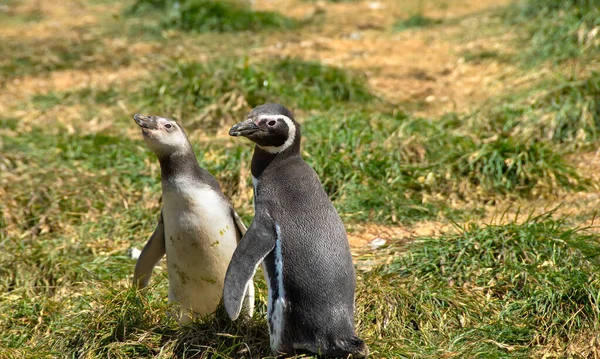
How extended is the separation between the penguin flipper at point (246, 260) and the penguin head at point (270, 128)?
32cm

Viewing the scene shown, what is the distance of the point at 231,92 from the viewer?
6832mm

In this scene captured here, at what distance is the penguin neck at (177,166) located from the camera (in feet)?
12.5

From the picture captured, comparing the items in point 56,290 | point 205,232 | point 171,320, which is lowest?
point 56,290

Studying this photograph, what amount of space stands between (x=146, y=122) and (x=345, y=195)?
6.30 ft

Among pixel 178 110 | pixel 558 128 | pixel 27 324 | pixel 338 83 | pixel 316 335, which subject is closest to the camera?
pixel 316 335

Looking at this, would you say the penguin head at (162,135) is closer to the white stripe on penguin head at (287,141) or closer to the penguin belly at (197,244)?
the penguin belly at (197,244)

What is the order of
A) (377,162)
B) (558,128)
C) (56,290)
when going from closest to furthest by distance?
1. (56,290)
2. (377,162)
3. (558,128)

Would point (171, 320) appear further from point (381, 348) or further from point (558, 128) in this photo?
point (558, 128)

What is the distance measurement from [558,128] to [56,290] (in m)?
3.78

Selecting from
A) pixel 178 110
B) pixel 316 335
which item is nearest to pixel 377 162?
pixel 178 110

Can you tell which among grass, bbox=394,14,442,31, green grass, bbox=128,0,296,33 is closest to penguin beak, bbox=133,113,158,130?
green grass, bbox=128,0,296,33

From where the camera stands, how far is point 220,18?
33.2 ft

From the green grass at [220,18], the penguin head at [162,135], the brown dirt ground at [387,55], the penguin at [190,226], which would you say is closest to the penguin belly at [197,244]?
the penguin at [190,226]

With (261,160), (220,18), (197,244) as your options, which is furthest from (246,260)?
(220,18)
